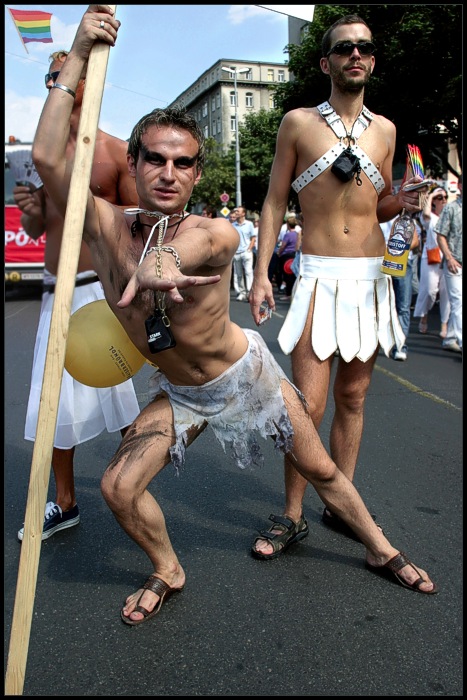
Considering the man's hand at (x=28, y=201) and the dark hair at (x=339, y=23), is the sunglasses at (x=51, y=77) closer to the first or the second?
the man's hand at (x=28, y=201)

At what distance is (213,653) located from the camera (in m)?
2.30

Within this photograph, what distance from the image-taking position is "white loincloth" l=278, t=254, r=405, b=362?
3096mm

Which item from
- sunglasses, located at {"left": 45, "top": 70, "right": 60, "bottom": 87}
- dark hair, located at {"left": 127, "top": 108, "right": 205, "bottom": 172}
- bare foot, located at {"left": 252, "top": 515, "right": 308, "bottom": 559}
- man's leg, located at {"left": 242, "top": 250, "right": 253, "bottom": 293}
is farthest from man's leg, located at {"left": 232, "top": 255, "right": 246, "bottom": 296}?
dark hair, located at {"left": 127, "top": 108, "right": 205, "bottom": 172}

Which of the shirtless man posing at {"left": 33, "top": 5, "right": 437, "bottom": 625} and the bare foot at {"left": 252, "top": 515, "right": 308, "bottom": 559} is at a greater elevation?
the shirtless man posing at {"left": 33, "top": 5, "right": 437, "bottom": 625}

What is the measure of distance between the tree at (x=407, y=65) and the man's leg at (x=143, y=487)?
42.2 feet

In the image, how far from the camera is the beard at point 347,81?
2.98 meters

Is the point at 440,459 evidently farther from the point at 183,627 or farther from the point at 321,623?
the point at 183,627

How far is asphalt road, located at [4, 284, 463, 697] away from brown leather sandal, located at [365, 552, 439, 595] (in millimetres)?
32

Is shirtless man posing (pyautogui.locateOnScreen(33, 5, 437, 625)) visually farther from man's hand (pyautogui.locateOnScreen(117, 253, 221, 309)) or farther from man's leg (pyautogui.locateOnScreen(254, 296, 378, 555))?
man's leg (pyautogui.locateOnScreen(254, 296, 378, 555))

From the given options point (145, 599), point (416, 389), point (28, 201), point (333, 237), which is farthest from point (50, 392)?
point (416, 389)

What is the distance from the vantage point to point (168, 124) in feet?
7.58

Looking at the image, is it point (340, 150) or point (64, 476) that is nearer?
point (340, 150)

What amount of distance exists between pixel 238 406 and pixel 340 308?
82cm

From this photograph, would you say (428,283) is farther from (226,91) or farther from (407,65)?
(407,65)
